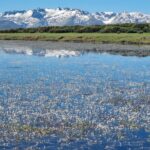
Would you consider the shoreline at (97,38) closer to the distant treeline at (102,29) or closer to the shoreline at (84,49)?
the shoreline at (84,49)

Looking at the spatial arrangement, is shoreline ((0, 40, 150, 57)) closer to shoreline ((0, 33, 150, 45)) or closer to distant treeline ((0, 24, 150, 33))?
Answer: shoreline ((0, 33, 150, 45))

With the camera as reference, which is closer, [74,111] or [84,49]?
[74,111]

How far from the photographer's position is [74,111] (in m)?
32.4

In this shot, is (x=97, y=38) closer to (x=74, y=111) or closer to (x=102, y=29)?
(x=102, y=29)

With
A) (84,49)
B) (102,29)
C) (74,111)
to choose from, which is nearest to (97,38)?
(102,29)

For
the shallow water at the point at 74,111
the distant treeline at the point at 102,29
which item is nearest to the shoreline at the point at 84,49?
the shallow water at the point at 74,111

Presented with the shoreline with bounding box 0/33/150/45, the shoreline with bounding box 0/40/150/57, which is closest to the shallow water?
the shoreline with bounding box 0/40/150/57

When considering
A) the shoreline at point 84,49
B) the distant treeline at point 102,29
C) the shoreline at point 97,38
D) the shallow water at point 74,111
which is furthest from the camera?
the distant treeline at point 102,29

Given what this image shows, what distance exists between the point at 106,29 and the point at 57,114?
151 metres

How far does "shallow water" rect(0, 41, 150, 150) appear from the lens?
993 inches

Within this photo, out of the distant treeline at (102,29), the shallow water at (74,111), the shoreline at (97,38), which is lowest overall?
the shoreline at (97,38)

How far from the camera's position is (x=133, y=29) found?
178625 millimetres

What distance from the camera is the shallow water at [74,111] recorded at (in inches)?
993

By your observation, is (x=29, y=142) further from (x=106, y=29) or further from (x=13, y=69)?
(x=106, y=29)
